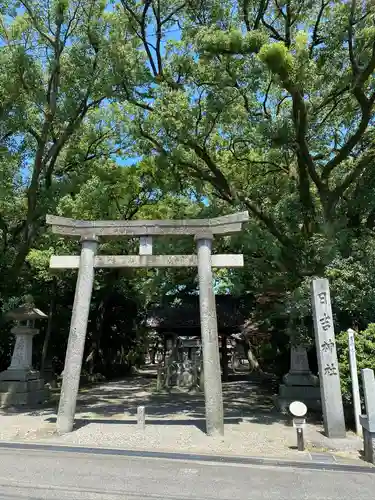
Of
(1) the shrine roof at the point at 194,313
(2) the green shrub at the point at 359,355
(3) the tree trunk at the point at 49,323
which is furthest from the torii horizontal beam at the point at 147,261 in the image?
(1) the shrine roof at the point at 194,313

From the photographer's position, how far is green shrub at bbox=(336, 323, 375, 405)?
8.55m

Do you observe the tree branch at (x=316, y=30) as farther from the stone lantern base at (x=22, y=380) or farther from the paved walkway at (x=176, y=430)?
the stone lantern base at (x=22, y=380)

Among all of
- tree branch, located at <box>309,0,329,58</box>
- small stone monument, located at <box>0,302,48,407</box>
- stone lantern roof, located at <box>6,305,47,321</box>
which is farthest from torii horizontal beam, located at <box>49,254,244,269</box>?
tree branch, located at <box>309,0,329,58</box>

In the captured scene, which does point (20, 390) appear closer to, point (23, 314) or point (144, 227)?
point (23, 314)

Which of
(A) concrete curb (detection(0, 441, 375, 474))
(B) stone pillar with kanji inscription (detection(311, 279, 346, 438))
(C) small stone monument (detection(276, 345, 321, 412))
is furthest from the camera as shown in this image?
(C) small stone monument (detection(276, 345, 321, 412))

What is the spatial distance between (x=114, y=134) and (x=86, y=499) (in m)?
13.4

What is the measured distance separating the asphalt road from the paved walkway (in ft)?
2.84

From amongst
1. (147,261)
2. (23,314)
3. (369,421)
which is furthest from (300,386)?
(23,314)

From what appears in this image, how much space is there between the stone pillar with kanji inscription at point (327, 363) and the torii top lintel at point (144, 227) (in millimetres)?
2273

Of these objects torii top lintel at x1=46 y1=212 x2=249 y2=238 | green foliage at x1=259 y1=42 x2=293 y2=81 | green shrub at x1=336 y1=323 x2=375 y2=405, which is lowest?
green shrub at x1=336 y1=323 x2=375 y2=405

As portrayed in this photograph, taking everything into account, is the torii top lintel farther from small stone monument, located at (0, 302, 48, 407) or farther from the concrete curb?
small stone monument, located at (0, 302, 48, 407)

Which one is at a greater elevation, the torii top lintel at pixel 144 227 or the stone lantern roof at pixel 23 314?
the torii top lintel at pixel 144 227

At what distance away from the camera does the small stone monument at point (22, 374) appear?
1273cm

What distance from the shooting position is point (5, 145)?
547 inches
